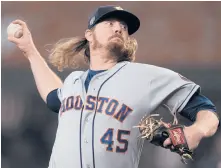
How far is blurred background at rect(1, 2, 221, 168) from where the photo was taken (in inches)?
175

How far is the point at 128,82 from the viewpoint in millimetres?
1838

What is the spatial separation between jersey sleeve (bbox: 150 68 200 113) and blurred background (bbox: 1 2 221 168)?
261cm

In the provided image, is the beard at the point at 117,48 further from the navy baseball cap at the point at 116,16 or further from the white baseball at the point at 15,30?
the white baseball at the point at 15,30

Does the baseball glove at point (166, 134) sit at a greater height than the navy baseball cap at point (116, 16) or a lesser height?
lesser

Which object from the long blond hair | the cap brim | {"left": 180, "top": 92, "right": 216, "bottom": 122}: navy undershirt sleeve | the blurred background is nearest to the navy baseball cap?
the cap brim

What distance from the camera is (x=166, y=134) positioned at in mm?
1597

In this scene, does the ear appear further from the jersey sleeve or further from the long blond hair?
the jersey sleeve

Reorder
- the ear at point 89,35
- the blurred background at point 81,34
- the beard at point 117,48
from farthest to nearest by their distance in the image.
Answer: the blurred background at point 81,34
the ear at point 89,35
the beard at point 117,48

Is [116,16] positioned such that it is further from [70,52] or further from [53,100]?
[53,100]

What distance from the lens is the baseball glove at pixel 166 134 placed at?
156 centimetres

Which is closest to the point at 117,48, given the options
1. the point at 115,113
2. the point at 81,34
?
the point at 115,113

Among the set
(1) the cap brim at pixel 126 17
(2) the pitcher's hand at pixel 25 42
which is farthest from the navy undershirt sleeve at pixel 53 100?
(1) the cap brim at pixel 126 17

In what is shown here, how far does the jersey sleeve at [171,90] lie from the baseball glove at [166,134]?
0.32 ft

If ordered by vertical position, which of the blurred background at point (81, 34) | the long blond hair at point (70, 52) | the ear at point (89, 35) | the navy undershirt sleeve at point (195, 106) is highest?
the ear at point (89, 35)
